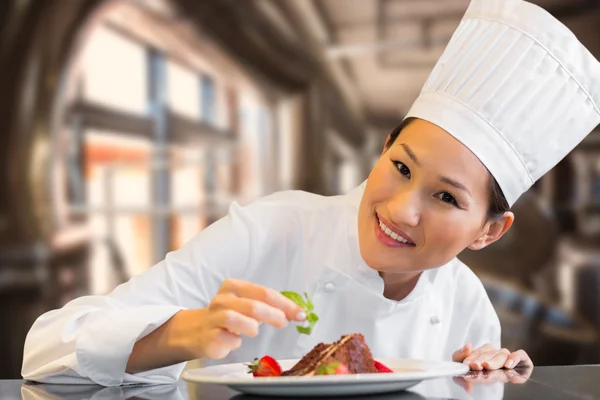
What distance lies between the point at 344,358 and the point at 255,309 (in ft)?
0.48

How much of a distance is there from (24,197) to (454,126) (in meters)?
2.42

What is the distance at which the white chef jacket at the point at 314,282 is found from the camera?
1.35 metres

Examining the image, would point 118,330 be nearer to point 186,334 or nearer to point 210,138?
point 186,334

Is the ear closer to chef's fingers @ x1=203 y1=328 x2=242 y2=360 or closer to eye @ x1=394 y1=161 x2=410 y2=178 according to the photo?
eye @ x1=394 y1=161 x2=410 y2=178

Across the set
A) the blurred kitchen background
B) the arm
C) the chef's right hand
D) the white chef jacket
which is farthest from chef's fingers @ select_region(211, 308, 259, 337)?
the blurred kitchen background

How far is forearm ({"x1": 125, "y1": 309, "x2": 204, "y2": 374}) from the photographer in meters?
1.03

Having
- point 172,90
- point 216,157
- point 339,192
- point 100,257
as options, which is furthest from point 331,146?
point 100,257

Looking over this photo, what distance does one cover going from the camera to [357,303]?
142 centimetres

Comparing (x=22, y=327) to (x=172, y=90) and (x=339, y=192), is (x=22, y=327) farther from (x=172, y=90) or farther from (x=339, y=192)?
(x=339, y=192)

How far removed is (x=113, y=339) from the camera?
1.07 meters

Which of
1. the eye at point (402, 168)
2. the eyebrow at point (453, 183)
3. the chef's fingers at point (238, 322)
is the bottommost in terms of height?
the chef's fingers at point (238, 322)

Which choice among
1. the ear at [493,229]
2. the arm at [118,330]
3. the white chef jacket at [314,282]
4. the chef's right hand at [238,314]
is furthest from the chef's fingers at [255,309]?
the ear at [493,229]

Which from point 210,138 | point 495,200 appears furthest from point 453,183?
point 210,138

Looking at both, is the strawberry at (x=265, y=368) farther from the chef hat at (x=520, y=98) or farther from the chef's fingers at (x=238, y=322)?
the chef hat at (x=520, y=98)
